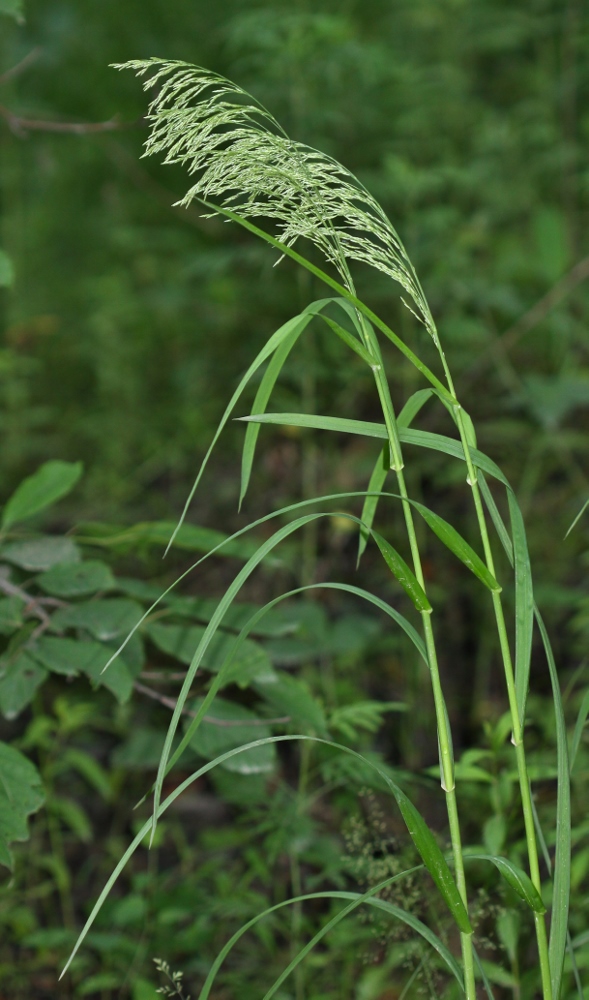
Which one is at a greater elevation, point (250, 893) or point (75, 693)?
point (75, 693)

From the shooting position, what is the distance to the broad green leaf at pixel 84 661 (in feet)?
3.09

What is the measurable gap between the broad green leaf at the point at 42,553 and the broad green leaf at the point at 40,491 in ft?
0.16

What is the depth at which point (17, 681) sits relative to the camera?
98 cm

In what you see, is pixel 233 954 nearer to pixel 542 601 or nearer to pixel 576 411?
pixel 542 601

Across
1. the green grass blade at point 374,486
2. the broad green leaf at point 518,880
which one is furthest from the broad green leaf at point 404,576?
the broad green leaf at point 518,880

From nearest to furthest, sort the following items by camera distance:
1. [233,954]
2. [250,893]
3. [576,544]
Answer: [250,893], [233,954], [576,544]

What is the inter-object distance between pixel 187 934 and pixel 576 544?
4.55 ft

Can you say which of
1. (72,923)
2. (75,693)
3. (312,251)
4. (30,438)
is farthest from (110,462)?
(72,923)

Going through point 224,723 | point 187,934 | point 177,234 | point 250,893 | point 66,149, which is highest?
point 66,149

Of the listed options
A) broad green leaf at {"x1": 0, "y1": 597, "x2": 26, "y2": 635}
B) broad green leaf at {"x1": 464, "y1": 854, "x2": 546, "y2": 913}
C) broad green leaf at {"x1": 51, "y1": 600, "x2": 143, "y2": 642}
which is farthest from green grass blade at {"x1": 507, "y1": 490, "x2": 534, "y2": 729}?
broad green leaf at {"x1": 0, "y1": 597, "x2": 26, "y2": 635}

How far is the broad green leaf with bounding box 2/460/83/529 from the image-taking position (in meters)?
1.13

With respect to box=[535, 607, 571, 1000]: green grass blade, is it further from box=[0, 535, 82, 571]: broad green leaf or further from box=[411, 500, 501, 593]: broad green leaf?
box=[0, 535, 82, 571]: broad green leaf

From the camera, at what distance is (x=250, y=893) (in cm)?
127

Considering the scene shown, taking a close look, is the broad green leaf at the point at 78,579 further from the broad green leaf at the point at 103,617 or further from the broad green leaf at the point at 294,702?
the broad green leaf at the point at 294,702
